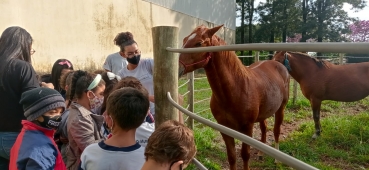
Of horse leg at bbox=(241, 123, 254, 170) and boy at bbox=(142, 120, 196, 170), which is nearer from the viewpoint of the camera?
boy at bbox=(142, 120, 196, 170)

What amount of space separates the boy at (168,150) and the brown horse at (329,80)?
479 cm

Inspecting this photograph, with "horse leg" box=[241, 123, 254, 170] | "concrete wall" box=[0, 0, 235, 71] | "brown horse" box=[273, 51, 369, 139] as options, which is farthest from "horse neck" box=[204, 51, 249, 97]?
"concrete wall" box=[0, 0, 235, 71]

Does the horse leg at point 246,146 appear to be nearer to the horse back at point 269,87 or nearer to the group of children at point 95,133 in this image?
the horse back at point 269,87

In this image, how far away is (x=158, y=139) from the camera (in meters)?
1.13

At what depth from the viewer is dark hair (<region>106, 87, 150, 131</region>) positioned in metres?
1.35

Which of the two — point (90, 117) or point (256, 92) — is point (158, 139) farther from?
point (256, 92)

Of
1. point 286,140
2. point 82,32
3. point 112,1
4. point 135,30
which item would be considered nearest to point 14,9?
point 82,32

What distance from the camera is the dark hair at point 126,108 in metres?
1.35

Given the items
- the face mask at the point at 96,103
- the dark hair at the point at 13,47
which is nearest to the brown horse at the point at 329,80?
the face mask at the point at 96,103

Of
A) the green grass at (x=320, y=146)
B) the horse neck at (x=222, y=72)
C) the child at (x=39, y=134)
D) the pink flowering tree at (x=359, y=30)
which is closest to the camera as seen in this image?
the child at (x=39, y=134)

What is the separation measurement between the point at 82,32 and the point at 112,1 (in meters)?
1.69

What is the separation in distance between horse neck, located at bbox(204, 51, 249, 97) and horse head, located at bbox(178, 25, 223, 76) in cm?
8

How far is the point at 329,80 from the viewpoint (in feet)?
18.1

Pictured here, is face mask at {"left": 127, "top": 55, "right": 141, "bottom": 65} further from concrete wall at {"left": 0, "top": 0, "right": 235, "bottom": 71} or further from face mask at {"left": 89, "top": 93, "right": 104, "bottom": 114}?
concrete wall at {"left": 0, "top": 0, "right": 235, "bottom": 71}
